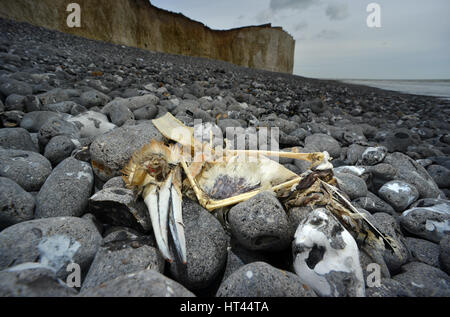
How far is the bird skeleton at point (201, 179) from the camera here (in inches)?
60.8

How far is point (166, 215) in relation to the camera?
→ 4.97 feet

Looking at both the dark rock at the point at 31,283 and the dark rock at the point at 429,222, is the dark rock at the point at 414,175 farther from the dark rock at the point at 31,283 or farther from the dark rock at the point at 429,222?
the dark rock at the point at 31,283

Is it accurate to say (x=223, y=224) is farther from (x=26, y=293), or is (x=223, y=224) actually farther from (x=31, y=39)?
(x=31, y=39)

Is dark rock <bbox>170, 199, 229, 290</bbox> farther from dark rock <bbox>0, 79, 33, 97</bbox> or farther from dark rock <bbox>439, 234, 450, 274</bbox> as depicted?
dark rock <bbox>0, 79, 33, 97</bbox>

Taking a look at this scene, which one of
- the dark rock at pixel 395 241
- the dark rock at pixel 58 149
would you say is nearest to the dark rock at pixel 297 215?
the dark rock at pixel 395 241

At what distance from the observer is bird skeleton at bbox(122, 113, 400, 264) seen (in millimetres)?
1544

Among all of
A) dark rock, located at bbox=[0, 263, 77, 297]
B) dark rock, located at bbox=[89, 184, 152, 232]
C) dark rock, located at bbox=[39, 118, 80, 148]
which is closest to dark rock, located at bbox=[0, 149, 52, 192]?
dark rock, located at bbox=[39, 118, 80, 148]

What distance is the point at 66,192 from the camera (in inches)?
73.6

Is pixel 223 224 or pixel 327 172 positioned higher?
pixel 327 172

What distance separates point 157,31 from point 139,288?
24353 millimetres

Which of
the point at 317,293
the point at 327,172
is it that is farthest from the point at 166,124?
the point at 317,293

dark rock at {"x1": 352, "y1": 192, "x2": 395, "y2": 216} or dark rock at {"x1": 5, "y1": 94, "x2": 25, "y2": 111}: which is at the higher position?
dark rock at {"x1": 5, "y1": 94, "x2": 25, "y2": 111}

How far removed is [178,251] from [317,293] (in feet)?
2.82

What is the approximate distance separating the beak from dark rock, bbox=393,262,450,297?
152cm
